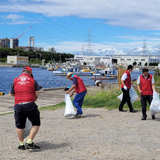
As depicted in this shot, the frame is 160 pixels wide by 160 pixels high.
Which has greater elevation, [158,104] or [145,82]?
[145,82]

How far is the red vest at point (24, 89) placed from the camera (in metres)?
5.61

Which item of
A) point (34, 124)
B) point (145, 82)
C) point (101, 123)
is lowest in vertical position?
point (101, 123)

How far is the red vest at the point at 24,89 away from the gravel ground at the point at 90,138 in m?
0.98

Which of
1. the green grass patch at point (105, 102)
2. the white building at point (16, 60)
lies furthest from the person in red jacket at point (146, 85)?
the white building at point (16, 60)

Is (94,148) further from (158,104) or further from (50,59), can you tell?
(50,59)

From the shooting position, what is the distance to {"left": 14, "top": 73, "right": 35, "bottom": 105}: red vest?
18.4ft

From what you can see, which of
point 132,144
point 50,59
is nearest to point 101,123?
point 132,144

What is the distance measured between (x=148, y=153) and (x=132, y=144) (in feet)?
2.27

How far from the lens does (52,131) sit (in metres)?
7.60

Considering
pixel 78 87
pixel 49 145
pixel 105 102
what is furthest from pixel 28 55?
pixel 49 145

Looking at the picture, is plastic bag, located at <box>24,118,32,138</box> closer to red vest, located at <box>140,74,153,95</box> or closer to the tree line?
red vest, located at <box>140,74,153,95</box>

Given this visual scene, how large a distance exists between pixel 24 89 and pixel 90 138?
208 centimetres

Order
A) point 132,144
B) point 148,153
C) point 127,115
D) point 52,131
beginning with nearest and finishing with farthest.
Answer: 1. point 148,153
2. point 132,144
3. point 52,131
4. point 127,115

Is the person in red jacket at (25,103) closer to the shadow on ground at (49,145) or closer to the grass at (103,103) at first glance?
the shadow on ground at (49,145)
